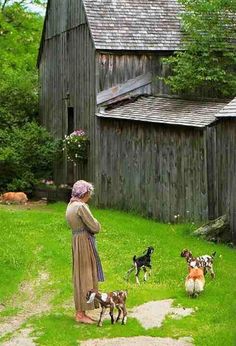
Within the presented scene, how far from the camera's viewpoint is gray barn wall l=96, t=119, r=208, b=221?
19781 millimetres

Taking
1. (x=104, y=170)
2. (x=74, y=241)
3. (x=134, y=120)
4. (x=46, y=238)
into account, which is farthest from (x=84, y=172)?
(x=74, y=241)

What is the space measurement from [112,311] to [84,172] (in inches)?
587

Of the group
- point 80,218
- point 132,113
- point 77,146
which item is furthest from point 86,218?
point 77,146

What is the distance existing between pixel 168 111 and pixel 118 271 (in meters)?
7.65

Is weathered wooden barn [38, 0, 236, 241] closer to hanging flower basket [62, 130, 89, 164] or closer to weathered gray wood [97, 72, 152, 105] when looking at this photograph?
weathered gray wood [97, 72, 152, 105]

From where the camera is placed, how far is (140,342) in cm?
1088

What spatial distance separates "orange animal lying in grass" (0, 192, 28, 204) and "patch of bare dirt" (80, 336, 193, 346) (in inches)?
623

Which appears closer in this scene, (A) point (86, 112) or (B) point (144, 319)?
(B) point (144, 319)

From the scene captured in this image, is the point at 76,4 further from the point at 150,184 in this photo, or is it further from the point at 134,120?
the point at 150,184

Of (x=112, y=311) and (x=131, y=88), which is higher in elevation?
(x=131, y=88)

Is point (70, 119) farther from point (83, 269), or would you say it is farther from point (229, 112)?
point (83, 269)

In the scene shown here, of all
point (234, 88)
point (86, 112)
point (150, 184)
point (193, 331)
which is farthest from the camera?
point (86, 112)

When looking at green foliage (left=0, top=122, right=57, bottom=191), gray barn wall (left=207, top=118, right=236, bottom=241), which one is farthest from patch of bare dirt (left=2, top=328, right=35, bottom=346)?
green foliage (left=0, top=122, right=57, bottom=191)

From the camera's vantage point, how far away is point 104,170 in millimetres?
24422
